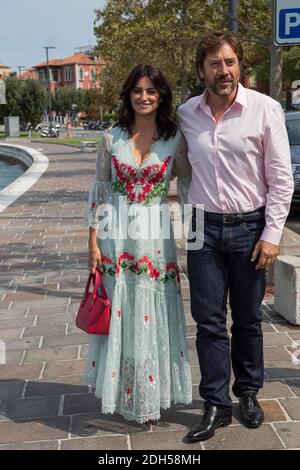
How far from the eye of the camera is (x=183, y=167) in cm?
322

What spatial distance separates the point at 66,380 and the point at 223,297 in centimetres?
134

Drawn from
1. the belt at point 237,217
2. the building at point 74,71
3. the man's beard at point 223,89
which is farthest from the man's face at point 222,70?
the building at point 74,71

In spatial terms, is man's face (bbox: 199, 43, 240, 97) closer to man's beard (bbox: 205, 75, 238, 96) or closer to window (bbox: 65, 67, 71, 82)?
man's beard (bbox: 205, 75, 238, 96)

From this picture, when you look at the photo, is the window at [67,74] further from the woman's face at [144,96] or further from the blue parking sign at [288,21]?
the woman's face at [144,96]

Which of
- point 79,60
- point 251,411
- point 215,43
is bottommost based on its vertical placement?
point 251,411

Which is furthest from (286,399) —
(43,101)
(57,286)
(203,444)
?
(43,101)

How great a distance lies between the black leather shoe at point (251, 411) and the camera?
10.9 ft

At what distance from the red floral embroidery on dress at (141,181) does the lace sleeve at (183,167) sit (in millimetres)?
52

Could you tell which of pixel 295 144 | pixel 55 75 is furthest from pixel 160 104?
pixel 55 75

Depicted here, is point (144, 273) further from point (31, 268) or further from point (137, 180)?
point (31, 268)

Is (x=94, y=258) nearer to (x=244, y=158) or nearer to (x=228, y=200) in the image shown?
(x=228, y=200)

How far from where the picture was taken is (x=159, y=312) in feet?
10.7

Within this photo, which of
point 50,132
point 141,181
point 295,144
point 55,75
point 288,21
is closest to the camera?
point 141,181

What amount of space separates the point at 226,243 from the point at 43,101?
61.4 m
